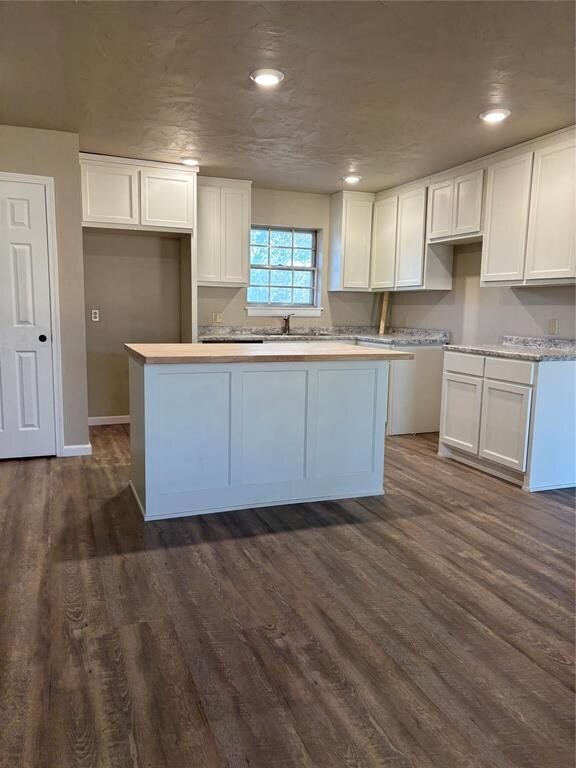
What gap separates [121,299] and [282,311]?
1746mm

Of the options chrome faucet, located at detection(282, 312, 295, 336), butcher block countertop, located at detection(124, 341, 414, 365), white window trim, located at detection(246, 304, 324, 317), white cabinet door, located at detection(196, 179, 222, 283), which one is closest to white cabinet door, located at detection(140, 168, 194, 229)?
white cabinet door, located at detection(196, 179, 222, 283)

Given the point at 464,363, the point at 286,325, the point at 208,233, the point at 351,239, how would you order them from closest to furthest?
the point at 464,363, the point at 208,233, the point at 351,239, the point at 286,325

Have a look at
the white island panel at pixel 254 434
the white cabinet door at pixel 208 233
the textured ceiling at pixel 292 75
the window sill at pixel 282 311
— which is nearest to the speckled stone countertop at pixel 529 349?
the white island panel at pixel 254 434

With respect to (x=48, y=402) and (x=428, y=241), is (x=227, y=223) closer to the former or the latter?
(x=428, y=241)

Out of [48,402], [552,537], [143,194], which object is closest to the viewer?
[552,537]

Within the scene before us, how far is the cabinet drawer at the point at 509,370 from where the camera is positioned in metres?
3.66

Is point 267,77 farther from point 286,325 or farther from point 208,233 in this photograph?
point 286,325

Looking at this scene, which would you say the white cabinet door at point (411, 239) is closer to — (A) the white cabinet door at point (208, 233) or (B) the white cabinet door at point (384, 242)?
(B) the white cabinet door at point (384, 242)

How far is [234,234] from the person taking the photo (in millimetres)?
5484

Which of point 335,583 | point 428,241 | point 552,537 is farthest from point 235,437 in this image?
point 428,241

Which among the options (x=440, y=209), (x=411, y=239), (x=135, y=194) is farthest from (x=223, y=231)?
(x=440, y=209)

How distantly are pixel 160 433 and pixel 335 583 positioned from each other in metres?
1.24

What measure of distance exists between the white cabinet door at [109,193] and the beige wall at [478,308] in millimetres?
3057

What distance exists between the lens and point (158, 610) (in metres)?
2.21
